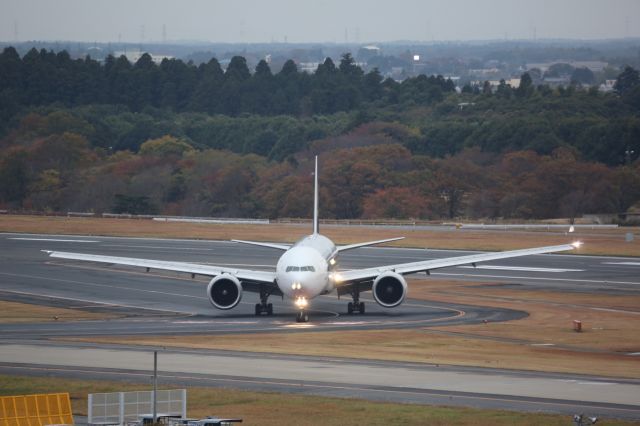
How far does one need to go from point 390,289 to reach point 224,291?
859 cm

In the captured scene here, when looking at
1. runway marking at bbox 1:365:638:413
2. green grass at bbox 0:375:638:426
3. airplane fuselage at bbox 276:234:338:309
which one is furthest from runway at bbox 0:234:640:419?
airplane fuselage at bbox 276:234:338:309

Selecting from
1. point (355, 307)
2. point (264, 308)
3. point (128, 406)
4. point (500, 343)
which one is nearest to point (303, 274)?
point (264, 308)

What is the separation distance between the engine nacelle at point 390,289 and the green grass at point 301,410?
24.5 metres

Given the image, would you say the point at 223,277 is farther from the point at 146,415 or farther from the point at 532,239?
the point at 532,239

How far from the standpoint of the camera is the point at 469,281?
91562 millimetres

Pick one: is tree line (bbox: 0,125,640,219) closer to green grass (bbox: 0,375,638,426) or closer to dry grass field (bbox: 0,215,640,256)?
dry grass field (bbox: 0,215,640,256)

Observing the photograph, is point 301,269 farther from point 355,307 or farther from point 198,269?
point 198,269

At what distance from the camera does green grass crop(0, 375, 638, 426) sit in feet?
128

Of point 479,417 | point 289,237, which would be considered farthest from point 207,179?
point 479,417

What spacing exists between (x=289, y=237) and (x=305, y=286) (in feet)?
200

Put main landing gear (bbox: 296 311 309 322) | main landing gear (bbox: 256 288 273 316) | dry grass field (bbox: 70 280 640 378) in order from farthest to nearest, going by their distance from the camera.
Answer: main landing gear (bbox: 256 288 273 316), main landing gear (bbox: 296 311 309 322), dry grass field (bbox: 70 280 640 378)

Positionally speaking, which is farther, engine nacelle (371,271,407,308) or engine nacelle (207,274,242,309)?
engine nacelle (371,271,407,308)

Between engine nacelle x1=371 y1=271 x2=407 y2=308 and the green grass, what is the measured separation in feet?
80.3

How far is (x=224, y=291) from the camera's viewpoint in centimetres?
6844
